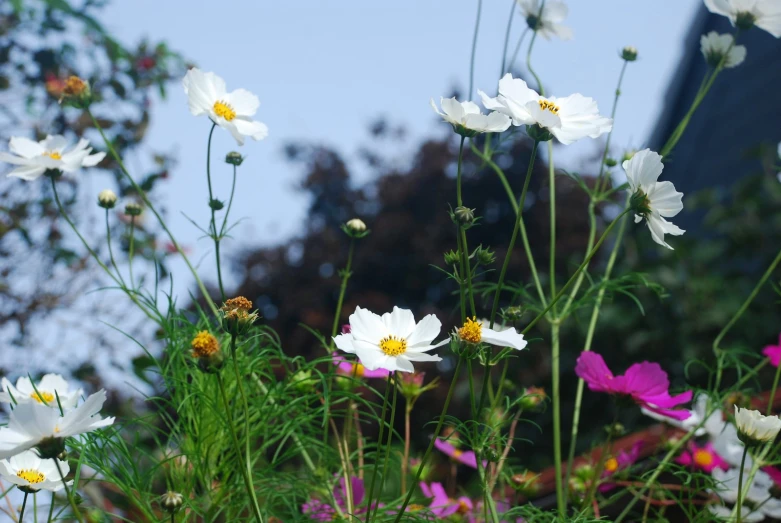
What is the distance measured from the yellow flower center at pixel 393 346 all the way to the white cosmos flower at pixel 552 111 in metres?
0.18

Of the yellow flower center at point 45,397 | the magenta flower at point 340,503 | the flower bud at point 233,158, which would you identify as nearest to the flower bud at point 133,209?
the flower bud at point 233,158

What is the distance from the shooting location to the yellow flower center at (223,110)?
81 centimetres

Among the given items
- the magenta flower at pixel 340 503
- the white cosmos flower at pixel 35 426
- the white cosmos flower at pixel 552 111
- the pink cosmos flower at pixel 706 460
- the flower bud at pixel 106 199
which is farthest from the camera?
the pink cosmos flower at pixel 706 460

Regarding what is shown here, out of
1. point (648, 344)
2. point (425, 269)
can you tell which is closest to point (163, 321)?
point (648, 344)

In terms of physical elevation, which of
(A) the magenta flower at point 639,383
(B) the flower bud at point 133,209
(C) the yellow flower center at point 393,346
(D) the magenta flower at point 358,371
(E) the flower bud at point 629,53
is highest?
(E) the flower bud at point 629,53

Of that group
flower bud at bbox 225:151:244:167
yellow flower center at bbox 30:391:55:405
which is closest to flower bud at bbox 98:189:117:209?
flower bud at bbox 225:151:244:167

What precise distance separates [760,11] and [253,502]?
0.86 meters

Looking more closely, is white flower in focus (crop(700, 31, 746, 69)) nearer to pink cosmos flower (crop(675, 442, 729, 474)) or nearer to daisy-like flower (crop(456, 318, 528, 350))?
pink cosmos flower (crop(675, 442, 729, 474))

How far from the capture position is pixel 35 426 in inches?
19.7

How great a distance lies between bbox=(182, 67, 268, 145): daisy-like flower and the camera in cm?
78

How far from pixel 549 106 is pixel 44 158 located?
0.53m

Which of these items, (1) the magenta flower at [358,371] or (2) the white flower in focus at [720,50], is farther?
(2) the white flower in focus at [720,50]

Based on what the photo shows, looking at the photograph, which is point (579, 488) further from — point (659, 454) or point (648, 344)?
point (648, 344)

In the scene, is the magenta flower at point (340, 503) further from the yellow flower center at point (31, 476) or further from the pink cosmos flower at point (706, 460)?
the pink cosmos flower at point (706, 460)
